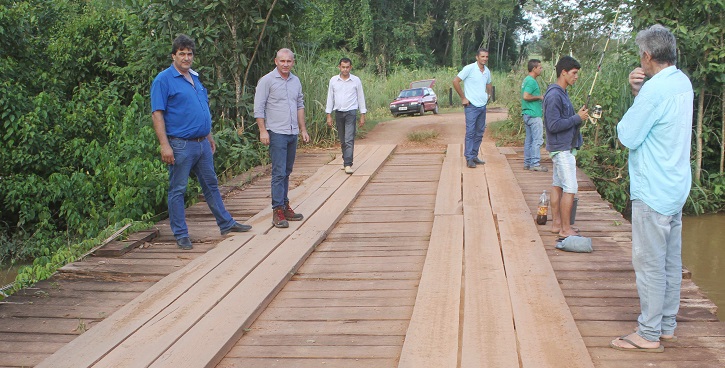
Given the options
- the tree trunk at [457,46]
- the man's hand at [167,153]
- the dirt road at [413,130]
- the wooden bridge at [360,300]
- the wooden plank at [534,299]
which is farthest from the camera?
the tree trunk at [457,46]

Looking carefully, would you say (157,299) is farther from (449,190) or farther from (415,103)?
(415,103)

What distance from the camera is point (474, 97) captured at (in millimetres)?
9070

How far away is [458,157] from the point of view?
10.4 meters

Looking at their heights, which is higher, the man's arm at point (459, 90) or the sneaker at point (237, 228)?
the man's arm at point (459, 90)

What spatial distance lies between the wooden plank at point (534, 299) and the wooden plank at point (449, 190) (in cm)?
42

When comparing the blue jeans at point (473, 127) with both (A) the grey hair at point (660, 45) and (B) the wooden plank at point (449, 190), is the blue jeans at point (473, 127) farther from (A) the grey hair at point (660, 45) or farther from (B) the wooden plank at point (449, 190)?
(A) the grey hair at point (660, 45)

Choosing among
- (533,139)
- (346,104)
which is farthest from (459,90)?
(346,104)

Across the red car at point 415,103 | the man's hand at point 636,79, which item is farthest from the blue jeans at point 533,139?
the red car at point 415,103

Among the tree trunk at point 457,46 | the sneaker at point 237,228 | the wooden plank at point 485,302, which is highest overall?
the tree trunk at point 457,46

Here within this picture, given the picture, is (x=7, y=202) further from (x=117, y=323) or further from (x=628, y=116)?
(x=628, y=116)

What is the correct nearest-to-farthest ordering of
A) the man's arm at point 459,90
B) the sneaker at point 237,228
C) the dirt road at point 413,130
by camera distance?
the sneaker at point 237,228 < the man's arm at point 459,90 < the dirt road at point 413,130

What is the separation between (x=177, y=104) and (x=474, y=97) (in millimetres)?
4648

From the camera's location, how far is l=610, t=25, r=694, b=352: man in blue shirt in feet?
11.7

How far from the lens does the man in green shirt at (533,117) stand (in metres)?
9.25
